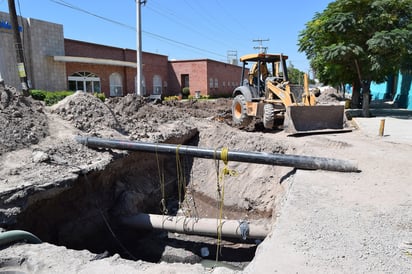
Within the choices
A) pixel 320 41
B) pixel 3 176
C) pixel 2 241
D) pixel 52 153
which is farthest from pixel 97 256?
pixel 320 41

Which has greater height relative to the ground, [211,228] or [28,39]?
[28,39]

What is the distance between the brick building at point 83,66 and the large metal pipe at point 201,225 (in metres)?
15.3

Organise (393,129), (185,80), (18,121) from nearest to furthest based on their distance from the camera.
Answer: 1. (18,121)
2. (393,129)
3. (185,80)

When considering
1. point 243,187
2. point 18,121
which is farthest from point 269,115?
point 18,121

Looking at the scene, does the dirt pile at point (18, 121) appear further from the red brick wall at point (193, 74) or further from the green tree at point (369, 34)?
the red brick wall at point (193, 74)

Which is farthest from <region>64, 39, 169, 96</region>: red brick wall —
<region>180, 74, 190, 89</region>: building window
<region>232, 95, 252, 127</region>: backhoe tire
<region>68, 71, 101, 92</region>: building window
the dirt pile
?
the dirt pile

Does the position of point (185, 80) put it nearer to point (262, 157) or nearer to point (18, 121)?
point (18, 121)

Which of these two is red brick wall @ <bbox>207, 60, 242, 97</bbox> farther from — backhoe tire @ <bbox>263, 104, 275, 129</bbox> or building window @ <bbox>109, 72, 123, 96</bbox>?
backhoe tire @ <bbox>263, 104, 275, 129</bbox>

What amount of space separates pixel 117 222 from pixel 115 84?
19.5m

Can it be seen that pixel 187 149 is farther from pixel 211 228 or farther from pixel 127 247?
pixel 127 247

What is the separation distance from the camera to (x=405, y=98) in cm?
2214

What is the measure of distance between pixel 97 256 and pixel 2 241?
1.19 meters

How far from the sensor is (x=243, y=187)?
8.45 m

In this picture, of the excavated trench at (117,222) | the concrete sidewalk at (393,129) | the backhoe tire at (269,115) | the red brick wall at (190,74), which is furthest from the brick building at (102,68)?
the concrete sidewalk at (393,129)
